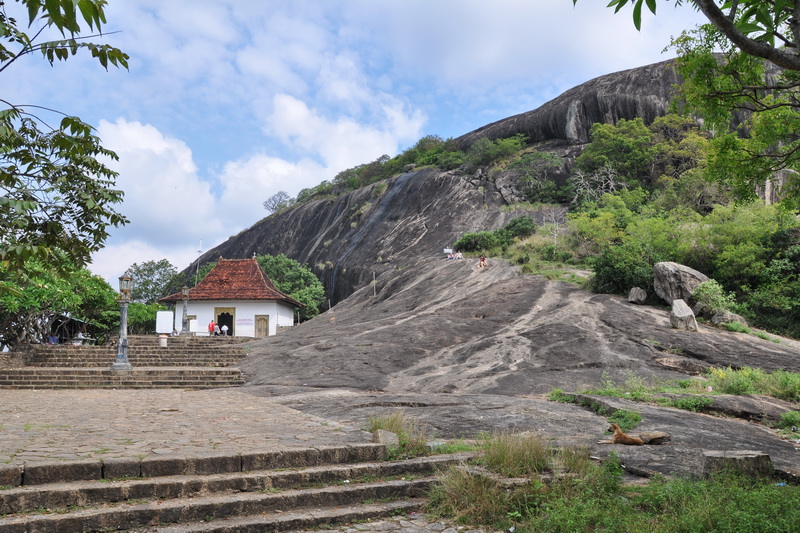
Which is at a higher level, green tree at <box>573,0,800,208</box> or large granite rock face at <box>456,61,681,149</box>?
large granite rock face at <box>456,61,681,149</box>

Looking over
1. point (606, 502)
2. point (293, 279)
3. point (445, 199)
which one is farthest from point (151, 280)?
point (606, 502)

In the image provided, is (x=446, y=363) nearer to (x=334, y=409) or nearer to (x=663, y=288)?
(x=334, y=409)

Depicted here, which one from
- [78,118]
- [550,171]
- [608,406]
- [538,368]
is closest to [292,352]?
[538,368]

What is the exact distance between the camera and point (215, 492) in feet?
16.0

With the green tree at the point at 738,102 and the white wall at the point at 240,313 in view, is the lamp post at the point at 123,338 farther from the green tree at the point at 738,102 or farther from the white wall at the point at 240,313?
the green tree at the point at 738,102

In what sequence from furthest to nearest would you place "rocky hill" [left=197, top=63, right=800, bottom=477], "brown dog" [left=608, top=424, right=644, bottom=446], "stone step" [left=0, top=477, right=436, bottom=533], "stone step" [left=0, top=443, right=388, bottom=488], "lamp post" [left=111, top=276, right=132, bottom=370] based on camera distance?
"lamp post" [left=111, top=276, right=132, bottom=370] → "rocky hill" [left=197, top=63, right=800, bottom=477] → "brown dog" [left=608, top=424, right=644, bottom=446] → "stone step" [left=0, top=443, right=388, bottom=488] → "stone step" [left=0, top=477, right=436, bottom=533]

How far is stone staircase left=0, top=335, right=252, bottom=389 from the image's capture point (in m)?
16.9

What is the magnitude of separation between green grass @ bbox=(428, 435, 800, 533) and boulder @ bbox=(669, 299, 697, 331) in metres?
12.8

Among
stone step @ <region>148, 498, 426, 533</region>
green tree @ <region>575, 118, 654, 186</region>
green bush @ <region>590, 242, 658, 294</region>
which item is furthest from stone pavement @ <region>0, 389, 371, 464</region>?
green tree @ <region>575, 118, 654, 186</region>

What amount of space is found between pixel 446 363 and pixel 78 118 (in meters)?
12.9

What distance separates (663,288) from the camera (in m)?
19.4

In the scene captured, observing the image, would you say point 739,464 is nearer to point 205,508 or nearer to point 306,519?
point 306,519

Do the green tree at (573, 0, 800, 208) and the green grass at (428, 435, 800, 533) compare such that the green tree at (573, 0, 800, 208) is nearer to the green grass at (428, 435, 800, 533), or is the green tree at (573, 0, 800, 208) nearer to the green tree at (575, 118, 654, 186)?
the green grass at (428, 435, 800, 533)

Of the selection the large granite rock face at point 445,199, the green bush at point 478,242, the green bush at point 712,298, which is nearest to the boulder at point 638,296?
the green bush at point 712,298
